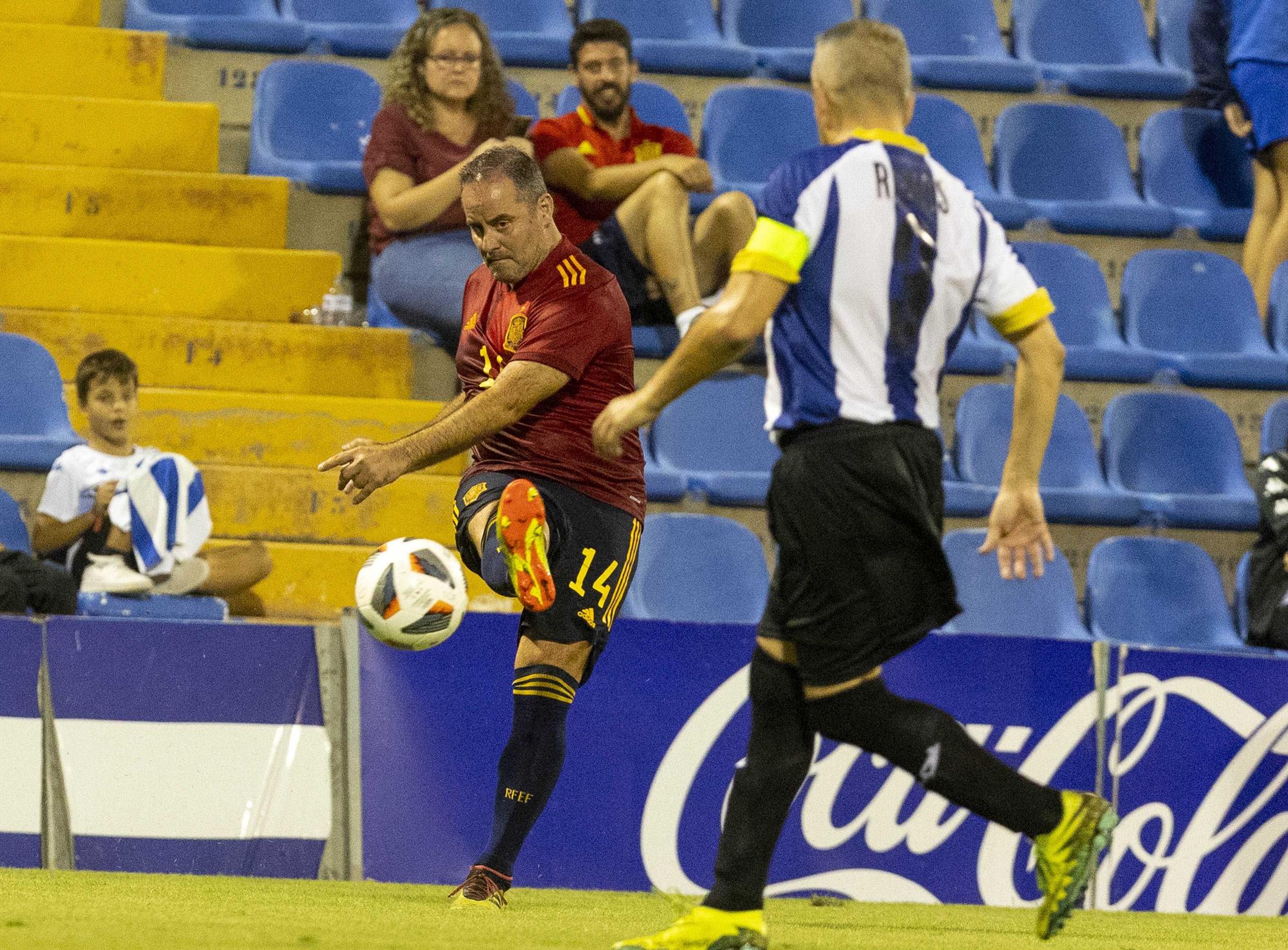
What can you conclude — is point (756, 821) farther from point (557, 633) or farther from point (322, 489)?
point (322, 489)

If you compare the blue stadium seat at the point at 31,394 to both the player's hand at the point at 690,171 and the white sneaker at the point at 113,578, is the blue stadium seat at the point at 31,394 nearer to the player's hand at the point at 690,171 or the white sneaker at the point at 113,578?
the white sneaker at the point at 113,578

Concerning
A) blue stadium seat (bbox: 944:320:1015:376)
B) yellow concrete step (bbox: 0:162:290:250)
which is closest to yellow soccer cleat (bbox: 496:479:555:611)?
blue stadium seat (bbox: 944:320:1015:376)

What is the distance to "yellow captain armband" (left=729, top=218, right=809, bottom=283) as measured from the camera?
3.46 meters

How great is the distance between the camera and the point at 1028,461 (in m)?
3.68

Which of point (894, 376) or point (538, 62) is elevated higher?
point (538, 62)

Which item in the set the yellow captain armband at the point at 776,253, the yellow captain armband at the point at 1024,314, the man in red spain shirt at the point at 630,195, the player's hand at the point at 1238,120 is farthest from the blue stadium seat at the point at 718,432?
the yellow captain armband at the point at 776,253

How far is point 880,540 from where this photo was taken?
3523 millimetres

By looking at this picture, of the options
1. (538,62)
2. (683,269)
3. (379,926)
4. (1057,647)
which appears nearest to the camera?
(379,926)

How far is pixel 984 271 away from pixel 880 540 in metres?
0.64

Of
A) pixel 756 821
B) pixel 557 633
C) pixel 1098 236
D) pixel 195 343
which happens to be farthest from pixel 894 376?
pixel 1098 236

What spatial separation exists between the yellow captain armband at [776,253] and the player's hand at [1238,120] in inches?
233

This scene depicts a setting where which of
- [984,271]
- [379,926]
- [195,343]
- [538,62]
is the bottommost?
[379,926]

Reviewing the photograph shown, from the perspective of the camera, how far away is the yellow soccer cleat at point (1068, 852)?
3512 millimetres

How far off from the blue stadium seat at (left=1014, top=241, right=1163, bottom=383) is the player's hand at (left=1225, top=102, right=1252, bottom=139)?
3.80ft
